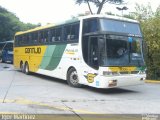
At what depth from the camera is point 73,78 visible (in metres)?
15.0

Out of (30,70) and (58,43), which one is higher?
(58,43)

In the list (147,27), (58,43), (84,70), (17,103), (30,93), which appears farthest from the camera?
(147,27)

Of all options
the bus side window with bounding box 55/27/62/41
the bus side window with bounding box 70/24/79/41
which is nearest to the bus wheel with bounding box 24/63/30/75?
the bus side window with bounding box 55/27/62/41

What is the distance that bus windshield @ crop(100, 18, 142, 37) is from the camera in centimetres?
1319

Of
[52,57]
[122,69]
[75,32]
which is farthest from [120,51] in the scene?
[52,57]

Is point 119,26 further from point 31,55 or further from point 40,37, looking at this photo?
point 31,55

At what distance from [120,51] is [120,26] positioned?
1100mm

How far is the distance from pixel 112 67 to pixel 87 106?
2.86 metres

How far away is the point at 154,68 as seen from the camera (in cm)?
1956

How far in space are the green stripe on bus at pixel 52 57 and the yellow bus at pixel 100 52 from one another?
5 cm

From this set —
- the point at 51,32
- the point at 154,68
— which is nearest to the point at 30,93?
the point at 51,32

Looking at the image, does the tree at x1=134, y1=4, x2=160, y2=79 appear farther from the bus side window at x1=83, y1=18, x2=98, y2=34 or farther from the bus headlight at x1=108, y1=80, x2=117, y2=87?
the bus headlight at x1=108, y1=80, x2=117, y2=87

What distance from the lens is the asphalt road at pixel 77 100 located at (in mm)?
9797

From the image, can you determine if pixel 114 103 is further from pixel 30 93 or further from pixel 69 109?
pixel 30 93
